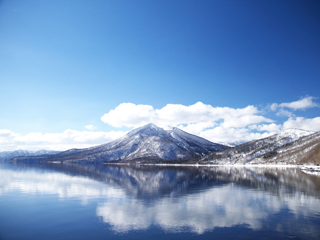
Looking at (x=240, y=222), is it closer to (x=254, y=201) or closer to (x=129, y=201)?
(x=254, y=201)

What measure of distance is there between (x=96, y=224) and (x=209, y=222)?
1655 centimetres

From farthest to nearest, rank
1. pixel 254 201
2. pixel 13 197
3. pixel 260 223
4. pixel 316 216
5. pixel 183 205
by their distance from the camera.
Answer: pixel 13 197 < pixel 254 201 < pixel 183 205 < pixel 316 216 < pixel 260 223

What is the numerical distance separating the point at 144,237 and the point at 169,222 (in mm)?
6350

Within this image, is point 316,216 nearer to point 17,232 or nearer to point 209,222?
point 209,222

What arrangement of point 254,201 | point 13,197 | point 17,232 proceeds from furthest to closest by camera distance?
point 13,197, point 254,201, point 17,232

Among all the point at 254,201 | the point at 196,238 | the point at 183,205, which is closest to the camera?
the point at 196,238

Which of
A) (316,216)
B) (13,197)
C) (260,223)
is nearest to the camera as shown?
(260,223)

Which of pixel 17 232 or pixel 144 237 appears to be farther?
pixel 17 232

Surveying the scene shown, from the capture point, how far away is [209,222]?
30422 millimetres

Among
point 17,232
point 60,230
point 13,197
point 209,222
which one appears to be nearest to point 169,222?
point 209,222

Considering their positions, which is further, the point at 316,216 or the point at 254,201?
the point at 254,201

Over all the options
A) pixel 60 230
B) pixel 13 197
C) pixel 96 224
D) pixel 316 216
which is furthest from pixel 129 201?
pixel 316 216

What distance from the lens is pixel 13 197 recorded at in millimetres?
50375

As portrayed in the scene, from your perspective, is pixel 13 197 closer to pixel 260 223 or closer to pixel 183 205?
pixel 183 205
